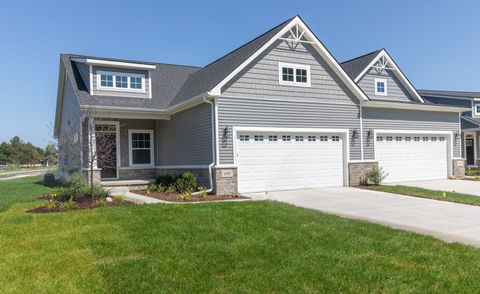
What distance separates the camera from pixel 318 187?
52.2 ft

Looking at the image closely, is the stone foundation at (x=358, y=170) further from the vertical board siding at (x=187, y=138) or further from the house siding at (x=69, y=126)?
the house siding at (x=69, y=126)

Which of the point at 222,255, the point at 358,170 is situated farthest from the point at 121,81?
the point at 222,255

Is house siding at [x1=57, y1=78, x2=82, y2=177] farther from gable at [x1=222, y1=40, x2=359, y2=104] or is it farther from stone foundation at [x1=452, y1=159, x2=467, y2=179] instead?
stone foundation at [x1=452, y1=159, x2=467, y2=179]

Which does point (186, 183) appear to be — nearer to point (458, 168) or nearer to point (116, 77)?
point (116, 77)

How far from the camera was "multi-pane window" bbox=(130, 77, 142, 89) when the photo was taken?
61.8ft

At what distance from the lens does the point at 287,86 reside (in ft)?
50.5

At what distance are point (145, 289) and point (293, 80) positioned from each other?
475 inches

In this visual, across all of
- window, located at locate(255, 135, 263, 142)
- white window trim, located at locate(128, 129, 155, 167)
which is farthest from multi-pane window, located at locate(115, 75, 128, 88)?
window, located at locate(255, 135, 263, 142)

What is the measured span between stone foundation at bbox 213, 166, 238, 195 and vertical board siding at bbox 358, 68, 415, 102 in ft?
31.1

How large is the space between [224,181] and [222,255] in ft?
25.0

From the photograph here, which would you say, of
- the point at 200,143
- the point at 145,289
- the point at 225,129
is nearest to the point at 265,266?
the point at 145,289

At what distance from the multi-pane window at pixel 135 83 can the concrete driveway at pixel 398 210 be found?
8.53m

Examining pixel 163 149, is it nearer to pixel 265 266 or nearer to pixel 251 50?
pixel 251 50

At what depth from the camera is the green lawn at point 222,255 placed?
16.2ft
